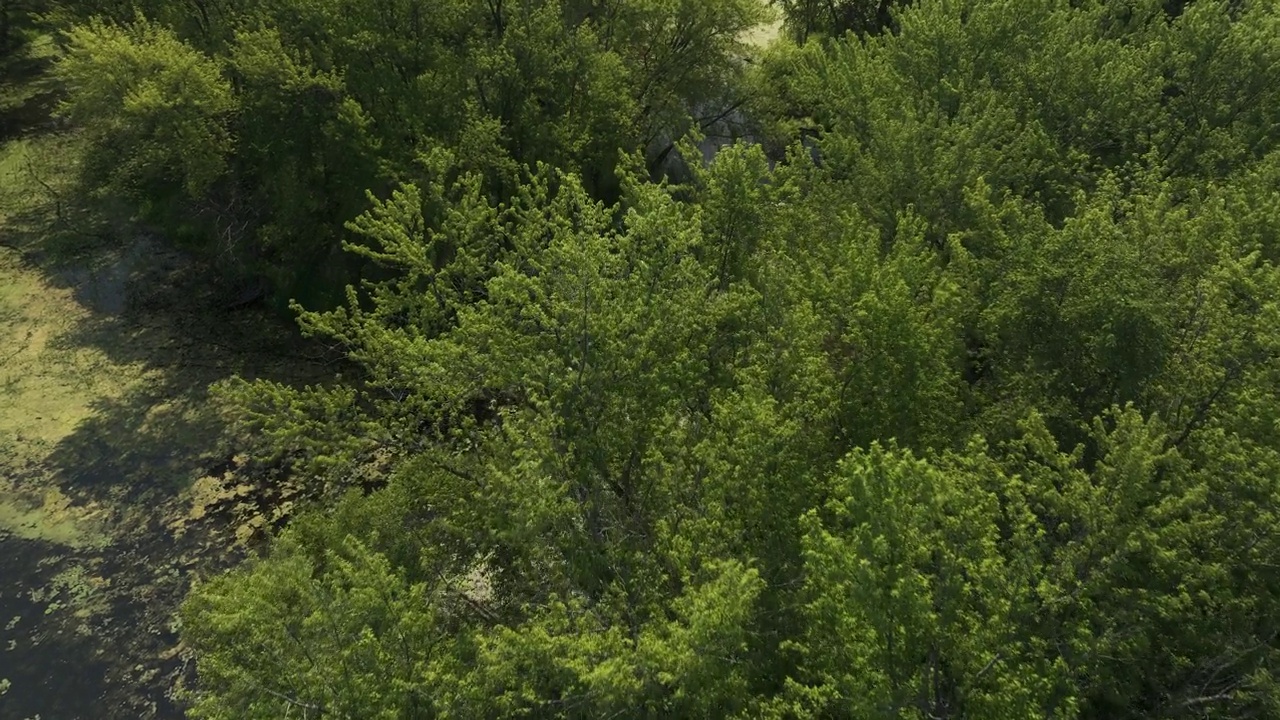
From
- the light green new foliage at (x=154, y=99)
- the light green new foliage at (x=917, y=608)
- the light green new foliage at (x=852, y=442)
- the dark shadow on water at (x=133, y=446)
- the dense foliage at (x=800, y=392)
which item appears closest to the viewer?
the light green new foliage at (x=917, y=608)

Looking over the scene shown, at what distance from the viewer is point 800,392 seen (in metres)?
17.6

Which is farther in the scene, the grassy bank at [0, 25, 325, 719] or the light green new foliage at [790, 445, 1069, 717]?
the grassy bank at [0, 25, 325, 719]

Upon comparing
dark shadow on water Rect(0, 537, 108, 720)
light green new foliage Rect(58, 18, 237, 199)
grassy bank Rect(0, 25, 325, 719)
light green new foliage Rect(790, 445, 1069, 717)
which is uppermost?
light green new foliage Rect(790, 445, 1069, 717)

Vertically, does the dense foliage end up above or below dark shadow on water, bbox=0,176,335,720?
above

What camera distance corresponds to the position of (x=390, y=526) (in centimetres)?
2034

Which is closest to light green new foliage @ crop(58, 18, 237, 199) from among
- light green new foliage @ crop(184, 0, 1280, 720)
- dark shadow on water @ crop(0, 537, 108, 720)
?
light green new foliage @ crop(184, 0, 1280, 720)

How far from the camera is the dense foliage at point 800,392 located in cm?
1371

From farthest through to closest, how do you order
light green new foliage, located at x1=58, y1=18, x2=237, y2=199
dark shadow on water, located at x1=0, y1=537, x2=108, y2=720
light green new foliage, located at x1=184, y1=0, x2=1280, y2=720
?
light green new foliage, located at x1=58, y1=18, x2=237, y2=199 < dark shadow on water, located at x1=0, y1=537, x2=108, y2=720 < light green new foliage, located at x1=184, y1=0, x2=1280, y2=720

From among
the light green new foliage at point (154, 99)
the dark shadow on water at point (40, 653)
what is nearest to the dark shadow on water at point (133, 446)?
the dark shadow on water at point (40, 653)

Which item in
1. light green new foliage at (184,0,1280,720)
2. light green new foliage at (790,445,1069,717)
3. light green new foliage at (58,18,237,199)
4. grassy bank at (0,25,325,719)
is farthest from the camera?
light green new foliage at (58,18,237,199)

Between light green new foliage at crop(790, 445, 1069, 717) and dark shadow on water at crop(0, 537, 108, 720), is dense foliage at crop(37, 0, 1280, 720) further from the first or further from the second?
dark shadow on water at crop(0, 537, 108, 720)

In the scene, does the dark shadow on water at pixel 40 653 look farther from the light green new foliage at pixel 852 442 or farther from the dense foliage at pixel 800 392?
the dense foliage at pixel 800 392

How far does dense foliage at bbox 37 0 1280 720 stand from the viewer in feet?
45.0

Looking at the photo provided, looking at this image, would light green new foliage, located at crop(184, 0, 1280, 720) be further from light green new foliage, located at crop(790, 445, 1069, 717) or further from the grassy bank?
the grassy bank
